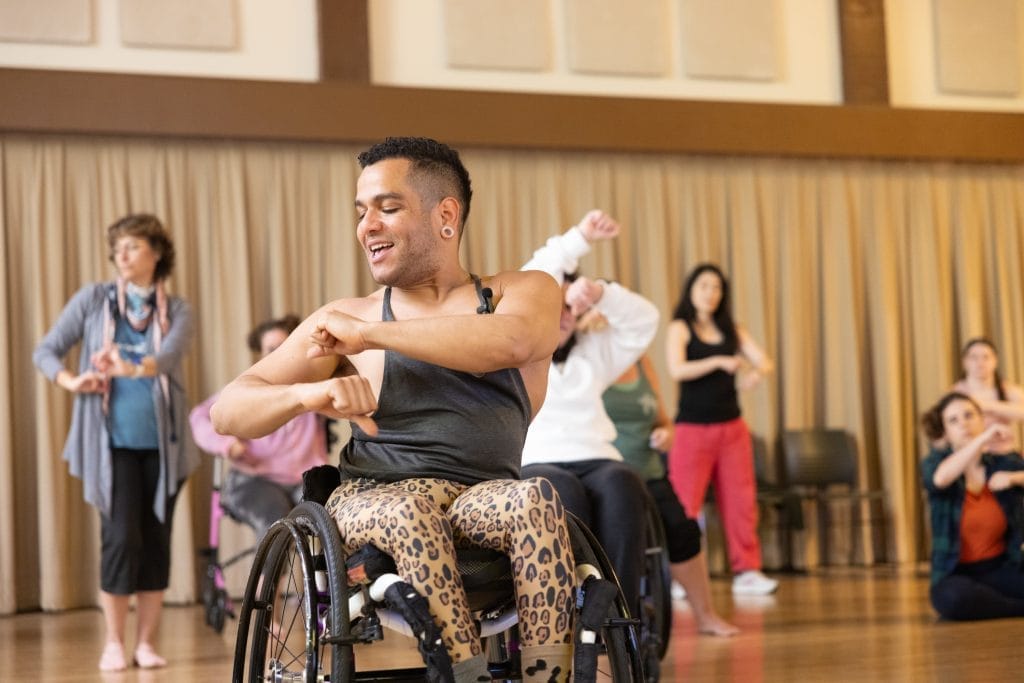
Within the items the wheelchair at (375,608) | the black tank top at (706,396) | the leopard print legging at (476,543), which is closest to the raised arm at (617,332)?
the wheelchair at (375,608)

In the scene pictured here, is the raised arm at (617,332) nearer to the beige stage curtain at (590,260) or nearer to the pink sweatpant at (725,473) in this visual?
the pink sweatpant at (725,473)

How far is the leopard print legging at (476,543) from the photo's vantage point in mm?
1946

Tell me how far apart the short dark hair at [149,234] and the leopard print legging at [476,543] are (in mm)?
2660

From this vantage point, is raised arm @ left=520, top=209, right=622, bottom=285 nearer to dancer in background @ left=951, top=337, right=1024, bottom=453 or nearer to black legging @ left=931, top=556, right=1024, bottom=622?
black legging @ left=931, top=556, right=1024, bottom=622

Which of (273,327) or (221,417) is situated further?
(273,327)

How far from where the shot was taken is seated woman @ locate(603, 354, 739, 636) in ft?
13.4

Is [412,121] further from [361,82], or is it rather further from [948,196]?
[948,196]

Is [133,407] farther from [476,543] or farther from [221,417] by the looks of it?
[476,543]

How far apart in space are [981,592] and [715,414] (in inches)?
66.0

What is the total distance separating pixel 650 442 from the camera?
424 centimetres

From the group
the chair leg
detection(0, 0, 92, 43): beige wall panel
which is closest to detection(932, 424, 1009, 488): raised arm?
the chair leg

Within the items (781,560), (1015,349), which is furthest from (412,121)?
(1015,349)

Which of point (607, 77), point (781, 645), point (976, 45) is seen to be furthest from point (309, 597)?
point (976, 45)

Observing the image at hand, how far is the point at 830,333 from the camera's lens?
7.84 metres
